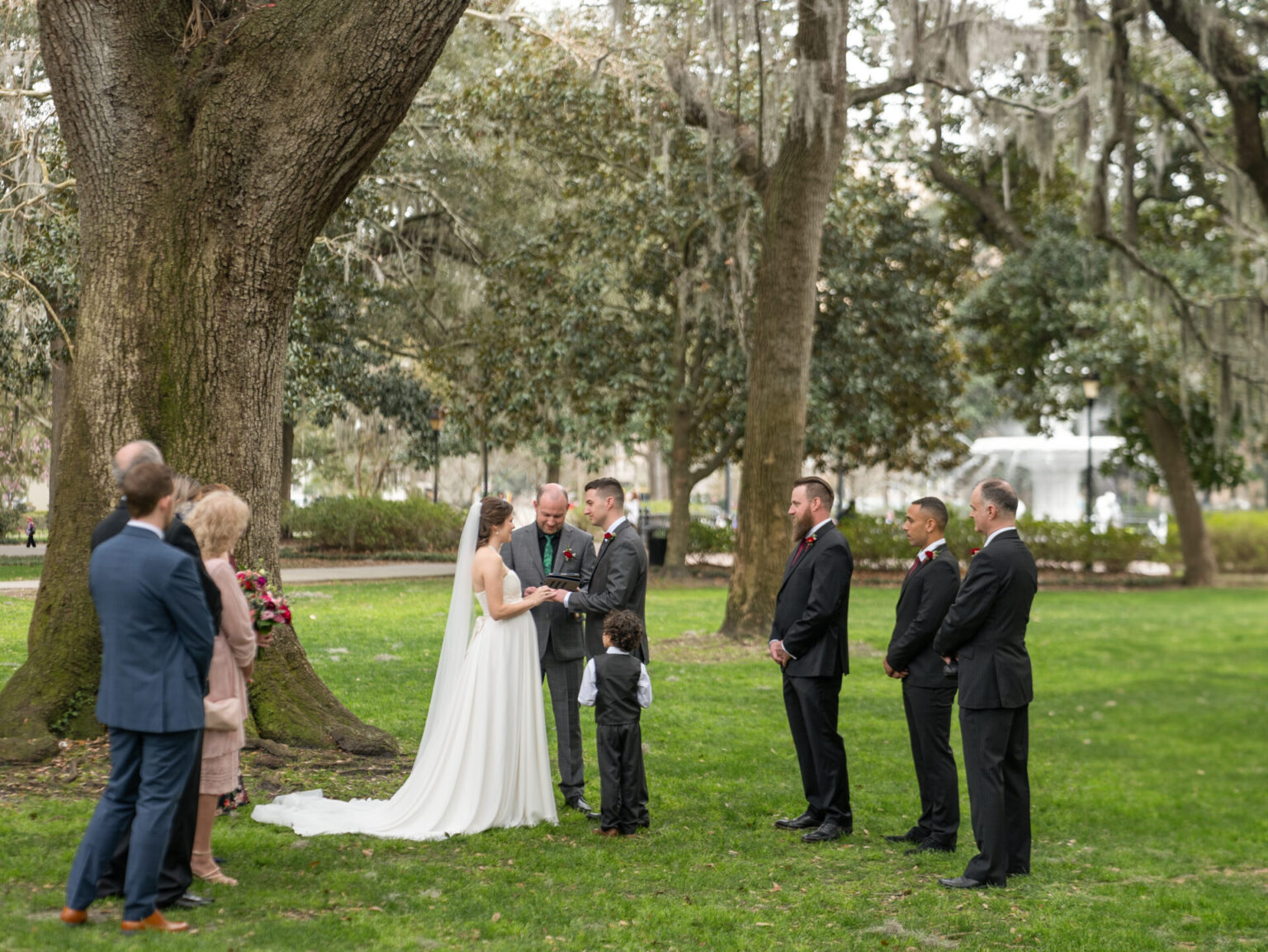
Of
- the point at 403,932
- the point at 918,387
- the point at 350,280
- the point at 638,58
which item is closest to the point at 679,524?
the point at 918,387

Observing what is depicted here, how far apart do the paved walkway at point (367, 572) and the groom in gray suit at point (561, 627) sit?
1403cm

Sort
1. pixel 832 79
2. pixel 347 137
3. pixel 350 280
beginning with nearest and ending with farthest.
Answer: pixel 347 137 < pixel 832 79 < pixel 350 280

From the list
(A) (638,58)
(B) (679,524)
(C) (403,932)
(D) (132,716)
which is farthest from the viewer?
(B) (679,524)

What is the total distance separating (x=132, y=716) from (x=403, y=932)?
1345 millimetres

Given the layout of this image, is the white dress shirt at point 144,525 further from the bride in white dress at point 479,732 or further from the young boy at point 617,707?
the young boy at point 617,707

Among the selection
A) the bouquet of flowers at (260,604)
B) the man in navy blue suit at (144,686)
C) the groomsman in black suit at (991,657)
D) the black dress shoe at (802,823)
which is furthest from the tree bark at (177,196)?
the groomsman in black suit at (991,657)

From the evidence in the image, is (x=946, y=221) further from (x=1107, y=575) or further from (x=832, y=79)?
(x=832, y=79)

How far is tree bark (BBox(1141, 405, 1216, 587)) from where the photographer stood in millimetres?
25469

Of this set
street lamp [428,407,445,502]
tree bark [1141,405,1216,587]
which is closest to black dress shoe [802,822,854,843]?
tree bark [1141,405,1216,587]

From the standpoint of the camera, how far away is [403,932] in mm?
4766

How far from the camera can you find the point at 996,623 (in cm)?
587

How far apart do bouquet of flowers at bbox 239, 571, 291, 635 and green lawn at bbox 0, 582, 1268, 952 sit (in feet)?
3.52

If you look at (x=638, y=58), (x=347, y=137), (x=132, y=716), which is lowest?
(x=132, y=716)

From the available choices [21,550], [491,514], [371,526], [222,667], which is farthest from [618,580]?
Answer: [371,526]
